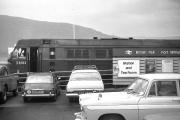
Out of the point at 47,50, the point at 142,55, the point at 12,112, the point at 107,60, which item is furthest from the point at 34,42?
the point at 12,112

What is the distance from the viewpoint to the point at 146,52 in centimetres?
2341

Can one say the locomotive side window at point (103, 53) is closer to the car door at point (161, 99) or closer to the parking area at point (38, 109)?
the parking area at point (38, 109)

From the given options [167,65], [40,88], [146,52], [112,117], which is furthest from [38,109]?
[167,65]

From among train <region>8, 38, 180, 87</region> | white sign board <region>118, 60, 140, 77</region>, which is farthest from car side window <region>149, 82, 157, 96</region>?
train <region>8, 38, 180, 87</region>

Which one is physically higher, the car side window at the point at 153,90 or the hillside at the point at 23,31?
the hillside at the point at 23,31

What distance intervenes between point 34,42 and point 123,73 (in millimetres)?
6026

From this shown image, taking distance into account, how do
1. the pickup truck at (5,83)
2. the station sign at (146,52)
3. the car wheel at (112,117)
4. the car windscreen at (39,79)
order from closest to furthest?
the car wheel at (112,117) < the pickup truck at (5,83) < the car windscreen at (39,79) < the station sign at (146,52)

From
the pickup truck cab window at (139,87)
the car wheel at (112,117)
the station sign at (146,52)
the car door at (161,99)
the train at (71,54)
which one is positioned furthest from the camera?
the station sign at (146,52)

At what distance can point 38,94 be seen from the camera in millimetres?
16562

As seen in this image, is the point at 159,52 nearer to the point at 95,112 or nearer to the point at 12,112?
the point at 12,112

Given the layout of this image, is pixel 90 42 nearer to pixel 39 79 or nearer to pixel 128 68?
pixel 128 68

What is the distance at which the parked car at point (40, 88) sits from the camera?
16.6 m

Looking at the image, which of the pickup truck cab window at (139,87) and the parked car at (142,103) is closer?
the parked car at (142,103)

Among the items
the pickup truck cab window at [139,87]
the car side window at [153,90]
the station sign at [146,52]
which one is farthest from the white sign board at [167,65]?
the car side window at [153,90]
